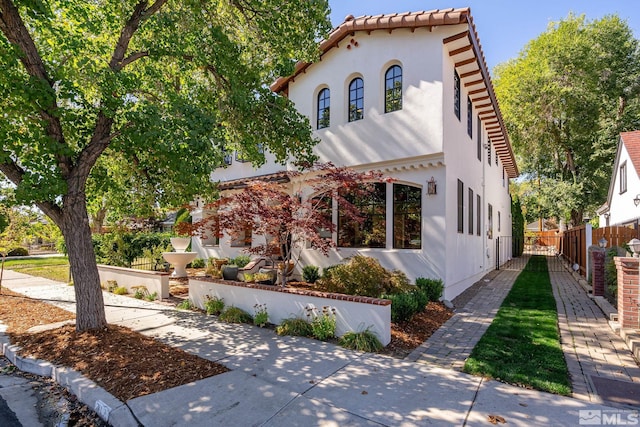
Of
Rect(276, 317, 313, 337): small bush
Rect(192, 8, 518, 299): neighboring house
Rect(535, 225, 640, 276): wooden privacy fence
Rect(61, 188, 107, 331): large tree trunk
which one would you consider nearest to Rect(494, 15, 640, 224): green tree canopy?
Rect(535, 225, 640, 276): wooden privacy fence

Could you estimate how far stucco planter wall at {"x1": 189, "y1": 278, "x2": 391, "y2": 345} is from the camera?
617 centimetres

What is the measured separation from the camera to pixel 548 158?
3075 cm

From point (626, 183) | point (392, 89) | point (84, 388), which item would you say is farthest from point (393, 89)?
point (626, 183)

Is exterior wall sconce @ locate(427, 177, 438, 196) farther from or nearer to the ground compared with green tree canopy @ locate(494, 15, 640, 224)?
nearer to the ground

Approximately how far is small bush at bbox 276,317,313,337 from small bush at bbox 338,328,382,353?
81cm

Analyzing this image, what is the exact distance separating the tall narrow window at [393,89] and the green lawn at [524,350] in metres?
6.33

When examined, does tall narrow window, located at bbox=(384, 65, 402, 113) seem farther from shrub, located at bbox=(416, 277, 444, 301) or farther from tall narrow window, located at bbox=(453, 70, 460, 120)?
shrub, located at bbox=(416, 277, 444, 301)

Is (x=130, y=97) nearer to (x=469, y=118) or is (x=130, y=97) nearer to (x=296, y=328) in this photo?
(x=296, y=328)

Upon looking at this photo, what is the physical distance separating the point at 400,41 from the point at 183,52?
627 centimetres

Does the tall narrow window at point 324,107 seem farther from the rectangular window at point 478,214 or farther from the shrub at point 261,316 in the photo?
the rectangular window at point 478,214

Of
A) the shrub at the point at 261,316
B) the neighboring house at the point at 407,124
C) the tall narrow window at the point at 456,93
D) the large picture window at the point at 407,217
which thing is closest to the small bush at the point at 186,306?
the neighboring house at the point at 407,124

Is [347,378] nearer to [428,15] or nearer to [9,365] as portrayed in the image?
[9,365]

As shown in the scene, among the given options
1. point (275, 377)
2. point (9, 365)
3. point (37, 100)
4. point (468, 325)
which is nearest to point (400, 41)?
point (468, 325)

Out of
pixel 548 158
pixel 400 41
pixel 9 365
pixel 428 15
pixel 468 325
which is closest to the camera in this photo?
pixel 9 365
